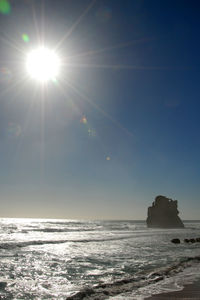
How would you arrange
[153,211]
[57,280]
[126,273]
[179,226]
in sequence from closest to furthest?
[57,280] → [126,273] → [179,226] → [153,211]

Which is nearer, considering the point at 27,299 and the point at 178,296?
the point at 178,296

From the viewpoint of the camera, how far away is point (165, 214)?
406 feet

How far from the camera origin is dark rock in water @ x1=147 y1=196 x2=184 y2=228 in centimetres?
12294

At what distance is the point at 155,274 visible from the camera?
15297 mm

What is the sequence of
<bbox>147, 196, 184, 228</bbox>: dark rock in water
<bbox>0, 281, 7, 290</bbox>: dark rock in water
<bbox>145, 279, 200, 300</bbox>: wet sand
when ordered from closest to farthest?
<bbox>145, 279, 200, 300</bbox>: wet sand < <bbox>0, 281, 7, 290</bbox>: dark rock in water < <bbox>147, 196, 184, 228</bbox>: dark rock in water

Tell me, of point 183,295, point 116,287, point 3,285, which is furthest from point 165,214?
point 183,295

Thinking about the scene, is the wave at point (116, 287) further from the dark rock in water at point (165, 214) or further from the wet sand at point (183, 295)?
the dark rock in water at point (165, 214)

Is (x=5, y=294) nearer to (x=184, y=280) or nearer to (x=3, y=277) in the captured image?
(x=3, y=277)

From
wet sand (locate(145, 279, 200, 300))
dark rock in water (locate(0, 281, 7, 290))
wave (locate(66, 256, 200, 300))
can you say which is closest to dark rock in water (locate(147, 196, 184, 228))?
wave (locate(66, 256, 200, 300))

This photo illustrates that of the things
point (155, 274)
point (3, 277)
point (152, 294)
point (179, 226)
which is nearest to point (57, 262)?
point (3, 277)

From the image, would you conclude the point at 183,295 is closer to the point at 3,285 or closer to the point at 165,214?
the point at 3,285

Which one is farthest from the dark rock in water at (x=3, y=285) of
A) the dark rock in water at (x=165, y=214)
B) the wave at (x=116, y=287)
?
the dark rock in water at (x=165, y=214)

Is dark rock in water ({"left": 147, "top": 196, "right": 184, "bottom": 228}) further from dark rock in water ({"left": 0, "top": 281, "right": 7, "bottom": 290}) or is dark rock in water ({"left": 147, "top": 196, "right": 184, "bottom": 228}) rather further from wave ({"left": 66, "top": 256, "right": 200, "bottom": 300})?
dark rock in water ({"left": 0, "top": 281, "right": 7, "bottom": 290})

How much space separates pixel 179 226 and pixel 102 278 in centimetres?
11384
